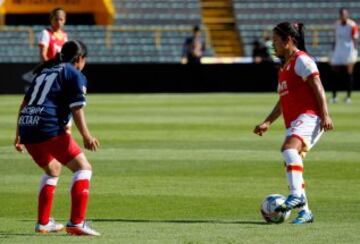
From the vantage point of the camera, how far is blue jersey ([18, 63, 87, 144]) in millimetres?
9242

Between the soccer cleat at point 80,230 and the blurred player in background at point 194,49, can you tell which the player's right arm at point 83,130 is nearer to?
the soccer cleat at point 80,230

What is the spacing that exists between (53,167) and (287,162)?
7.07ft

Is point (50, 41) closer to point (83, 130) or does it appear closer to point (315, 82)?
point (315, 82)

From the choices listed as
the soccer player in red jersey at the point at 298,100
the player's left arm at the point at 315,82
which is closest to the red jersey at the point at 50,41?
the soccer player in red jersey at the point at 298,100

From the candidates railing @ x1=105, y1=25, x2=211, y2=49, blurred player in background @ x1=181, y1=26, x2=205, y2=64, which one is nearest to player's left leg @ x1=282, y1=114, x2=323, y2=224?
blurred player in background @ x1=181, y1=26, x2=205, y2=64

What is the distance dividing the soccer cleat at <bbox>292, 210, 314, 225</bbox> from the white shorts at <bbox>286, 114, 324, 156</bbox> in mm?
613

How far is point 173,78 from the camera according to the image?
33.5m

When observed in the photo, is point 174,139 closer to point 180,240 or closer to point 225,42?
point 180,240

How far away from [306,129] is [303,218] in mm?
844

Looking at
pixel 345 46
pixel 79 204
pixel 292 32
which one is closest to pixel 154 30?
pixel 345 46

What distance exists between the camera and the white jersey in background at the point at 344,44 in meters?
28.1

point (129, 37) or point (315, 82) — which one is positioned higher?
point (315, 82)

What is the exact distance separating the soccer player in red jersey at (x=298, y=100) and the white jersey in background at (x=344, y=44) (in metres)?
17.7

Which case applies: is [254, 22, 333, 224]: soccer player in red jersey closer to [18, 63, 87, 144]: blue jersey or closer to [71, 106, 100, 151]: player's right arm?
[71, 106, 100, 151]: player's right arm
